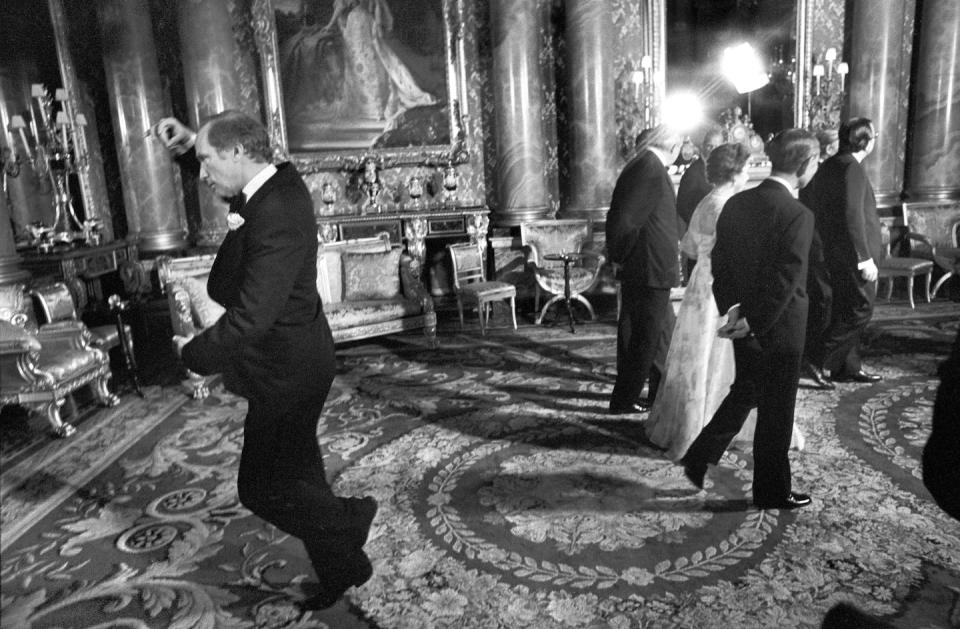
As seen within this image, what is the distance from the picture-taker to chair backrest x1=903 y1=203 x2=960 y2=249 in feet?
26.5

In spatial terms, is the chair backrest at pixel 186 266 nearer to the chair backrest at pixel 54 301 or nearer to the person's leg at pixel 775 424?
the chair backrest at pixel 54 301

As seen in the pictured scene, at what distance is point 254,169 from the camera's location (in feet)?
7.38

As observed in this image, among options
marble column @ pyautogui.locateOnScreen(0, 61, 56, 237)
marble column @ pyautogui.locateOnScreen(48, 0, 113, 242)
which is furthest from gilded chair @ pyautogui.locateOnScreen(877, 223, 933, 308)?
marble column @ pyautogui.locateOnScreen(0, 61, 56, 237)

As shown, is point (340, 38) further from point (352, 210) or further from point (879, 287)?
point (879, 287)

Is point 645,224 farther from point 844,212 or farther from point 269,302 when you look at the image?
point 269,302

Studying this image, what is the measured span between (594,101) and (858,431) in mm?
5215

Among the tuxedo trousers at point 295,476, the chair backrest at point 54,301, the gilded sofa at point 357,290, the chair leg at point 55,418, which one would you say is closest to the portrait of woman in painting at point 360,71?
the gilded sofa at point 357,290

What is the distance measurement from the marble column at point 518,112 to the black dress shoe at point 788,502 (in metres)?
5.57

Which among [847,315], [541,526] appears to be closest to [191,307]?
[541,526]

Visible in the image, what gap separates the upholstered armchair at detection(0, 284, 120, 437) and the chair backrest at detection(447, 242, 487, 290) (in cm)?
346

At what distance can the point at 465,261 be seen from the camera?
7.63 meters

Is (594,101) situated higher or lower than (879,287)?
higher

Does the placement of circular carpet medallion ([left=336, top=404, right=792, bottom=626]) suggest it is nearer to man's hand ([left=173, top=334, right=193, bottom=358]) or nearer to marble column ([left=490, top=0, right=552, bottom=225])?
man's hand ([left=173, top=334, right=193, bottom=358])

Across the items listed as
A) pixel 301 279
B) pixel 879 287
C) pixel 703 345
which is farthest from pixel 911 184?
pixel 301 279
